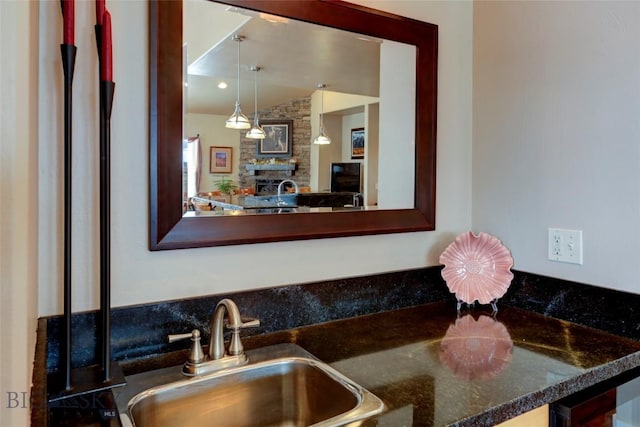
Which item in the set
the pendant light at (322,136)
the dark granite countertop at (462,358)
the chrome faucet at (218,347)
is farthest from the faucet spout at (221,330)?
the pendant light at (322,136)

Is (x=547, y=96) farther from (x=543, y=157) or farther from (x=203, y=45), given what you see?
(x=203, y=45)

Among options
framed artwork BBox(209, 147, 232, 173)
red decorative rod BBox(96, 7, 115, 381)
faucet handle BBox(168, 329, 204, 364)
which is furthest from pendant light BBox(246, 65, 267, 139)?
faucet handle BBox(168, 329, 204, 364)

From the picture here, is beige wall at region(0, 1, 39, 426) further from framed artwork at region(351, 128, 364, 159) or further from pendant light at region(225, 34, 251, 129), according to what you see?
framed artwork at region(351, 128, 364, 159)

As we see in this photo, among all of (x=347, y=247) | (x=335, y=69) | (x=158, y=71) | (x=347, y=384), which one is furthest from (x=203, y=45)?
(x=347, y=384)

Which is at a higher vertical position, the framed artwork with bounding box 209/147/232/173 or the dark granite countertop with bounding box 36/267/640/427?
the framed artwork with bounding box 209/147/232/173

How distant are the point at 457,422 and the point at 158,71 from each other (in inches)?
41.5

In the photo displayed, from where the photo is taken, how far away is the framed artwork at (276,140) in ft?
4.64

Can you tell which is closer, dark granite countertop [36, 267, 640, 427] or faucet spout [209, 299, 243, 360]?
dark granite countertop [36, 267, 640, 427]

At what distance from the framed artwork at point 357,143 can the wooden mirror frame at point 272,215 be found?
0.20m

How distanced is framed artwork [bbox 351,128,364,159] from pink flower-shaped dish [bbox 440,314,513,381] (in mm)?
645

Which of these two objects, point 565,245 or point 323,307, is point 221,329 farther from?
point 565,245

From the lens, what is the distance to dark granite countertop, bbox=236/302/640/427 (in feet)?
3.07

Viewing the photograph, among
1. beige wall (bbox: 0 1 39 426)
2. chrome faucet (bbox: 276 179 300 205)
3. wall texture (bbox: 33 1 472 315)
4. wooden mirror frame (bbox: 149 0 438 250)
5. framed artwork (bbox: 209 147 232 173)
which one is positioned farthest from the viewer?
chrome faucet (bbox: 276 179 300 205)

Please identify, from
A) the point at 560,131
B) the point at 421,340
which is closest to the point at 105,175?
the point at 421,340
